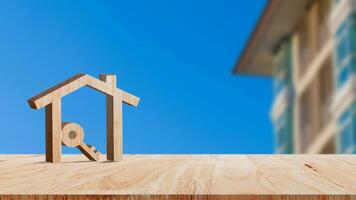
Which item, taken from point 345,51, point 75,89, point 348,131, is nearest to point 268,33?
point 345,51

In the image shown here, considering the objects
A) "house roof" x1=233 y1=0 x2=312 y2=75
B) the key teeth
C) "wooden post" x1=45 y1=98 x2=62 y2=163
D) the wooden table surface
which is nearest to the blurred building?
"house roof" x1=233 y1=0 x2=312 y2=75

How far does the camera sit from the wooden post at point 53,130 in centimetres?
266

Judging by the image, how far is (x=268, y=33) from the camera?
1797 cm

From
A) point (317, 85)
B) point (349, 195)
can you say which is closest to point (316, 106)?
point (317, 85)

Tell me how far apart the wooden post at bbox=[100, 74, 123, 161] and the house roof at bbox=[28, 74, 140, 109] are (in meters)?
0.02

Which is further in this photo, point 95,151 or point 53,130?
point 95,151

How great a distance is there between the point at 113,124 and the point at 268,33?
51.0 ft

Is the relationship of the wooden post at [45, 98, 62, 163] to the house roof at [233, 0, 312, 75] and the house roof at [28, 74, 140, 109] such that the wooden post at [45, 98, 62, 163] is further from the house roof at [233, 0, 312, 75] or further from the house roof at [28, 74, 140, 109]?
the house roof at [233, 0, 312, 75]

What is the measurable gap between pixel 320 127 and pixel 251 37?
3.83 metres

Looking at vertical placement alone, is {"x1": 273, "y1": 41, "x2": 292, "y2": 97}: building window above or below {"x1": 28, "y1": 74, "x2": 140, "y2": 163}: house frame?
above

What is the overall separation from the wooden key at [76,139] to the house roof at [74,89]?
133mm

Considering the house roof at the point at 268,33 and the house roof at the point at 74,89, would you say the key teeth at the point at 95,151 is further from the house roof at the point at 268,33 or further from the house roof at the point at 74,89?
the house roof at the point at 268,33

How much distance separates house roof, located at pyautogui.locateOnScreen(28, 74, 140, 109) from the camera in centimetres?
259

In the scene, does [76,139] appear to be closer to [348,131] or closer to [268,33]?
[348,131]
